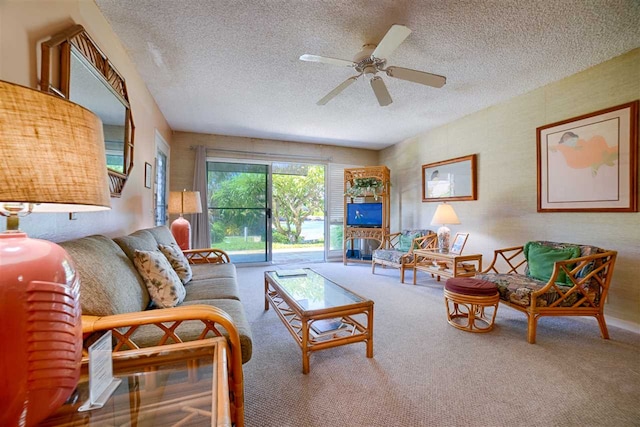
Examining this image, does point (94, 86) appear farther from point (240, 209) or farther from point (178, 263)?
point (240, 209)

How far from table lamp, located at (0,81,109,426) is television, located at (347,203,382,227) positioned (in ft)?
16.0

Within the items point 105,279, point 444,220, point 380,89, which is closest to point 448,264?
point 444,220

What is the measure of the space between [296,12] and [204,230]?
3829 mm

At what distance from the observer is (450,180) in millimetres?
4277

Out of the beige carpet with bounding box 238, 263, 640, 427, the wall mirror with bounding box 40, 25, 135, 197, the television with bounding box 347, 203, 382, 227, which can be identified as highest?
the wall mirror with bounding box 40, 25, 135, 197

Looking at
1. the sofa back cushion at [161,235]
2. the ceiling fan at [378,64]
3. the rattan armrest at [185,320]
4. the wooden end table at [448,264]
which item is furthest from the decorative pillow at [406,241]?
the rattan armrest at [185,320]

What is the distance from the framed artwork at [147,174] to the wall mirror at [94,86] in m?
0.63

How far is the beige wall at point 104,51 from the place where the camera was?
1115 millimetres

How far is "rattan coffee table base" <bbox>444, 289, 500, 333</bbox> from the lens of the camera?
2252 mm

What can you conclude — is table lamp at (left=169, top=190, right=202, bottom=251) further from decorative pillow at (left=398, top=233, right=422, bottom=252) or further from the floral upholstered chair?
decorative pillow at (left=398, top=233, right=422, bottom=252)

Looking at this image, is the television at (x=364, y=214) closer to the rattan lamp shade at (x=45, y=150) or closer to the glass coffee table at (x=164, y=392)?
the glass coffee table at (x=164, y=392)

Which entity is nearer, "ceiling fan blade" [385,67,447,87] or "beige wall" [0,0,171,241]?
"beige wall" [0,0,171,241]

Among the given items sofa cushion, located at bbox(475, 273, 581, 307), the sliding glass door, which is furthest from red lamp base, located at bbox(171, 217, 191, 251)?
sofa cushion, located at bbox(475, 273, 581, 307)

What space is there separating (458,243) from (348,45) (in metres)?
3.00
